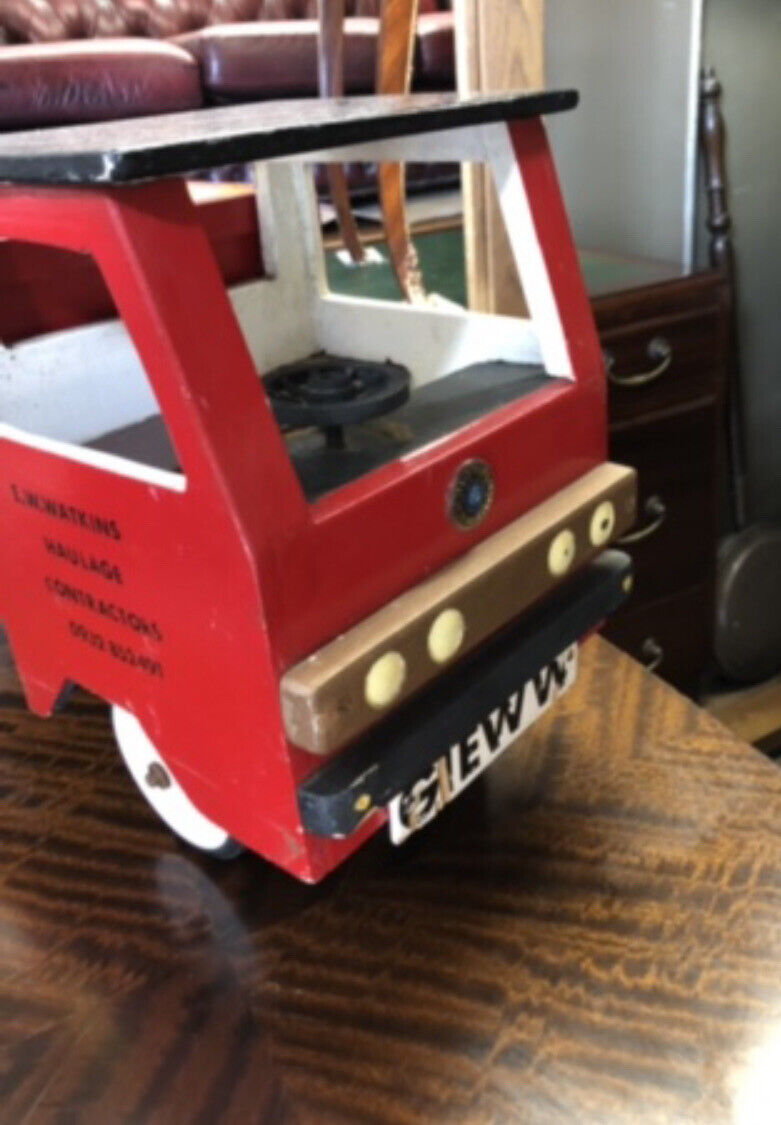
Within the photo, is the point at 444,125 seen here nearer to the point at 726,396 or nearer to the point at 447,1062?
the point at 447,1062

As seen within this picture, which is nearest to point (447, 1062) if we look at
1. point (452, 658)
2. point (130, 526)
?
point (452, 658)

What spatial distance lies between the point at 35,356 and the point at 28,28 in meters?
2.16

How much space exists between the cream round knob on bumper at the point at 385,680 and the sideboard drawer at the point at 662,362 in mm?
844

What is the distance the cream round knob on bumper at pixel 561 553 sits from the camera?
0.59m

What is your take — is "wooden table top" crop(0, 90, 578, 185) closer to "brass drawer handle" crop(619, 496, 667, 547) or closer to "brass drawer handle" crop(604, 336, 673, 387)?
"brass drawer handle" crop(604, 336, 673, 387)

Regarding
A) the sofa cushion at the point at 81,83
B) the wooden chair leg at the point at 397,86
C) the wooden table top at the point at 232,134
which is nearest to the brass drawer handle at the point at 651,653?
the wooden chair leg at the point at 397,86

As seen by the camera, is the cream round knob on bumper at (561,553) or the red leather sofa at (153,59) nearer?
the cream round knob on bumper at (561,553)

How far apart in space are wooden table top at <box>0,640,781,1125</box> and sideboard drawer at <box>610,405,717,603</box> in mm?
693

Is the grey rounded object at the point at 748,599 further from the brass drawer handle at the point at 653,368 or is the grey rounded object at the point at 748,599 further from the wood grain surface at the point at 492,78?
the wood grain surface at the point at 492,78

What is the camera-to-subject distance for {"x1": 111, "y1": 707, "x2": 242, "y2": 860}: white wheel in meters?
0.62

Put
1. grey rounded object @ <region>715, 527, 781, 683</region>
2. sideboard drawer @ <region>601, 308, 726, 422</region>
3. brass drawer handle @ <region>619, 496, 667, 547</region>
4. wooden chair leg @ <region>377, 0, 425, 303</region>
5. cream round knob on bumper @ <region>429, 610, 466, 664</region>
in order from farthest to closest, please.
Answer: grey rounded object @ <region>715, 527, 781, 683</region>, brass drawer handle @ <region>619, 496, 667, 547</region>, sideboard drawer @ <region>601, 308, 726, 422</region>, wooden chair leg @ <region>377, 0, 425, 303</region>, cream round knob on bumper @ <region>429, 610, 466, 664</region>

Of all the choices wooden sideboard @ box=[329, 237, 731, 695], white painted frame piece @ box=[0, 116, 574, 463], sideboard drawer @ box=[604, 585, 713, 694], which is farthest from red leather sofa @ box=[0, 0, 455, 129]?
white painted frame piece @ box=[0, 116, 574, 463]


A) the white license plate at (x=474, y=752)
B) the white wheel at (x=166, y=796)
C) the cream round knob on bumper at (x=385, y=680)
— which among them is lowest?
the white wheel at (x=166, y=796)

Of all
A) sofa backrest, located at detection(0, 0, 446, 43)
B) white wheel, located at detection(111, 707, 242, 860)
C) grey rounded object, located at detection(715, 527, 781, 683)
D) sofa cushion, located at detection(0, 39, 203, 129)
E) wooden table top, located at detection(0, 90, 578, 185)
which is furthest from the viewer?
sofa backrest, located at detection(0, 0, 446, 43)
